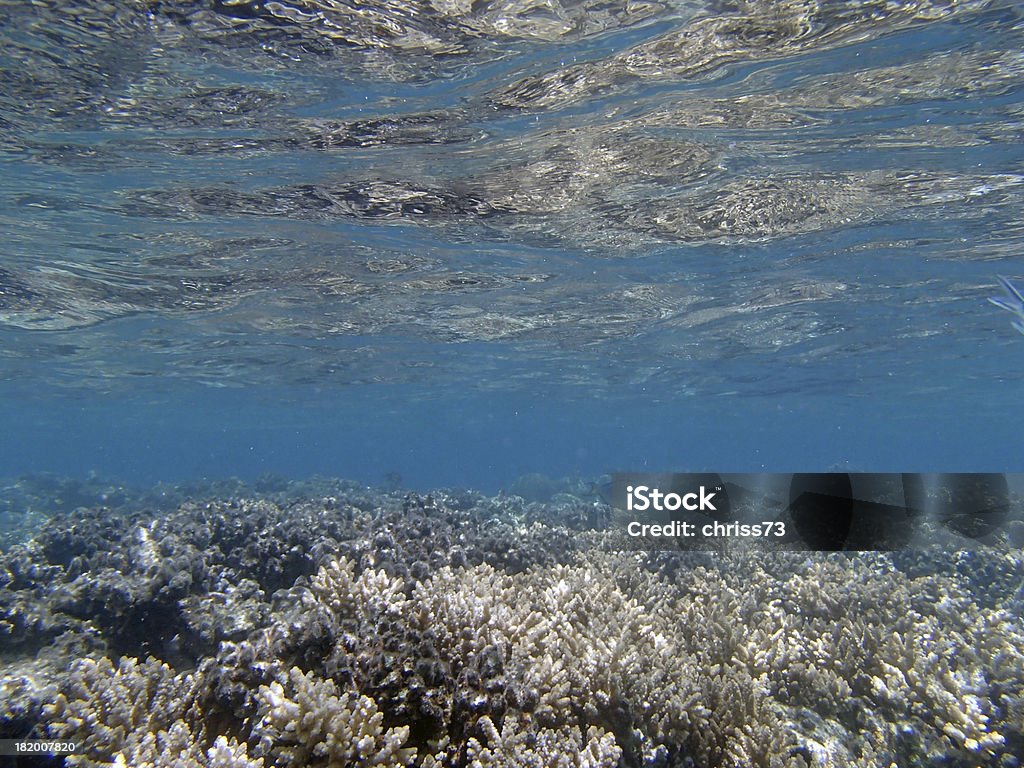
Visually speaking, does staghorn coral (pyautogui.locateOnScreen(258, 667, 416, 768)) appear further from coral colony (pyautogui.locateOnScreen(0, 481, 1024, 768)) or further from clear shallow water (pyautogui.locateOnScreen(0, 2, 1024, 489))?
clear shallow water (pyautogui.locateOnScreen(0, 2, 1024, 489))

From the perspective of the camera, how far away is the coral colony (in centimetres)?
424

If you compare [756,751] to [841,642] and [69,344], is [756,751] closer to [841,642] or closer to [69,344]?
[841,642]

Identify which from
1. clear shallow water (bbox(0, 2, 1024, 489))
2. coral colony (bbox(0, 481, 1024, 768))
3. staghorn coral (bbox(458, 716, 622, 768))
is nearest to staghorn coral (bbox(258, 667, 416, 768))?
coral colony (bbox(0, 481, 1024, 768))

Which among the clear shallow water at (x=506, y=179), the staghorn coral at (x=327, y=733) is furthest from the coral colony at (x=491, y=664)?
the clear shallow water at (x=506, y=179)

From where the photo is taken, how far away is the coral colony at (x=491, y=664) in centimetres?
424

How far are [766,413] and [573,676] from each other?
66.4 meters

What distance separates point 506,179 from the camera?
41.3 ft

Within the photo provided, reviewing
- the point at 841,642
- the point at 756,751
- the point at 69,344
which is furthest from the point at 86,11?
the point at 69,344

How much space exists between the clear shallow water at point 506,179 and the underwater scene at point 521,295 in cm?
9

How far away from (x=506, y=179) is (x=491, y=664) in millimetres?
10397

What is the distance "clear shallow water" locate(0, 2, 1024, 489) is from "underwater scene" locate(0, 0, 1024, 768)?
0.09m

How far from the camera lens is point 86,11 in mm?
7406

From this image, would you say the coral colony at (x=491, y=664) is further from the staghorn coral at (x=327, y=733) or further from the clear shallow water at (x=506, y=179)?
the clear shallow water at (x=506, y=179)

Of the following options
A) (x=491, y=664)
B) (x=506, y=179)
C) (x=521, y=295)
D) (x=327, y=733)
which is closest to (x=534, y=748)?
(x=491, y=664)
